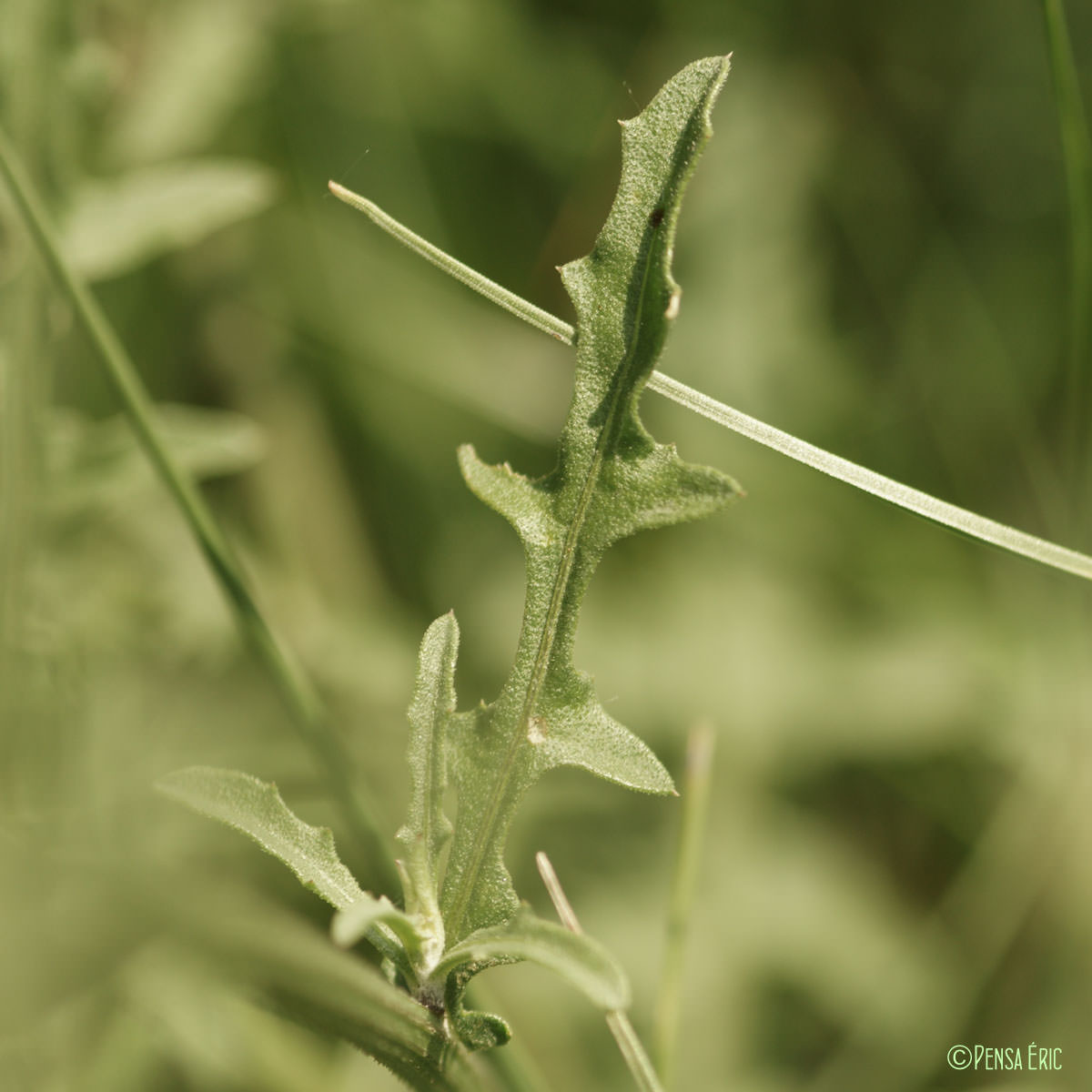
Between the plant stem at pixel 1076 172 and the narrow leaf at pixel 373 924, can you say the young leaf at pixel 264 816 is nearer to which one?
the narrow leaf at pixel 373 924

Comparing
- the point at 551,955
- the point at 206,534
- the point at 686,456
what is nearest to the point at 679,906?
the point at 551,955

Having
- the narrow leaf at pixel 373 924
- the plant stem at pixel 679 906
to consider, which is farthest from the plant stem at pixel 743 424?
the narrow leaf at pixel 373 924

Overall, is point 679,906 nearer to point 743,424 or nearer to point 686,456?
point 743,424

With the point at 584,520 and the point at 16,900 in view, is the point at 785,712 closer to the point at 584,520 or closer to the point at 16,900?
the point at 584,520

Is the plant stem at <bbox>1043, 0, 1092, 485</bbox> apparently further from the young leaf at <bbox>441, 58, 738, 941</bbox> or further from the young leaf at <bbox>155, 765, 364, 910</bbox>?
the young leaf at <bbox>155, 765, 364, 910</bbox>

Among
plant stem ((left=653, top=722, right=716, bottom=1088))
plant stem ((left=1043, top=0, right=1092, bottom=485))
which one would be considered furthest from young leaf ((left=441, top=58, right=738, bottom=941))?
plant stem ((left=1043, top=0, right=1092, bottom=485))

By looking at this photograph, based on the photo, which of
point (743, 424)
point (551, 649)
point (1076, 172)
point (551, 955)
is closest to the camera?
point (551, 955)

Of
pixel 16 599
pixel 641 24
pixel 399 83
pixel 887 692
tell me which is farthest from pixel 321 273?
pixel 887 692
